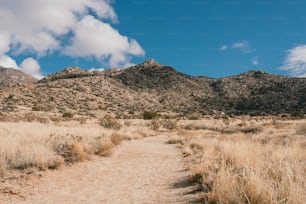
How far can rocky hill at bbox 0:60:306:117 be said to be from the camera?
7356 centimetres

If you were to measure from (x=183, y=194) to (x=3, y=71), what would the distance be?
171 meters

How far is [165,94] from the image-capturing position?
92.4m

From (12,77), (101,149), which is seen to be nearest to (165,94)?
(101,149)

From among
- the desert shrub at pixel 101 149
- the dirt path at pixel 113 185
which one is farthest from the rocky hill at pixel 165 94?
the dirt path at pixel 113 185

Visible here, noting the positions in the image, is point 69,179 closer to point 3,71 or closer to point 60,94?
point 60,94

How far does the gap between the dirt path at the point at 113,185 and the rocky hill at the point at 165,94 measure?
174 ft

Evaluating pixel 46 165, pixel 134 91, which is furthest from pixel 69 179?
pixel 134 91

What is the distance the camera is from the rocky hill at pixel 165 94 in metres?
73.6

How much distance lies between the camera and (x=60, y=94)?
79562 millimetres

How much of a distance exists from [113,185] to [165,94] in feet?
275

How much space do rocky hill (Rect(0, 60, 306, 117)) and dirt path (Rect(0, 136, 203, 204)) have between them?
174ft

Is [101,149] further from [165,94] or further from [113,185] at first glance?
[165,94]

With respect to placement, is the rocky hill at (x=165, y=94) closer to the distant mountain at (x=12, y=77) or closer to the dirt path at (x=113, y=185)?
the dirt path at (x=113, y=185)

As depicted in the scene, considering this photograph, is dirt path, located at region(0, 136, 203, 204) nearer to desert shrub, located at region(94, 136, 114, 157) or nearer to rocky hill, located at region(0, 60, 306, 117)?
desert shrub, located at region(94, 136, 114, 157)
